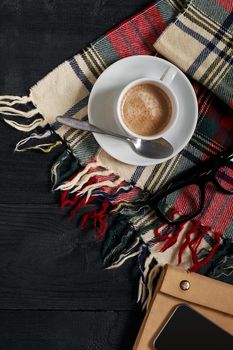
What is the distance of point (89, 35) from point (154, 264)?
1.37 feet

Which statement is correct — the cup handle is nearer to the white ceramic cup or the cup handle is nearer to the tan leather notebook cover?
the white ceramic cup

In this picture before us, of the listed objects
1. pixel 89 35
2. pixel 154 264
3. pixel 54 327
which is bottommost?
pixel 54 327

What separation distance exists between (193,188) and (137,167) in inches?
4.2

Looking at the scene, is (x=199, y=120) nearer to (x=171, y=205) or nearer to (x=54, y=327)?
(x=171, y=205)

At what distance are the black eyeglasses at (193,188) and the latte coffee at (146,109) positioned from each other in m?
0.11

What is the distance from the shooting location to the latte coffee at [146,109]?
2.79ft

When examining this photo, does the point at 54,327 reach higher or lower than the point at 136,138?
lower

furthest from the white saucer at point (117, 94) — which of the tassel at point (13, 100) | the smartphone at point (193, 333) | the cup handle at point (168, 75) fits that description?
the smartphone at point (193, 333)

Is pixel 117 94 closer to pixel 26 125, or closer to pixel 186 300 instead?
pixel 26 125

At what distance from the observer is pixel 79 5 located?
2.97 feet

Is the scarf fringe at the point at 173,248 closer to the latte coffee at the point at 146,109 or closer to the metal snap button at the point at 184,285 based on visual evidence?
the metal snap button at the point at 184,285

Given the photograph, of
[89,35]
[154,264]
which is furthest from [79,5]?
[154,264]

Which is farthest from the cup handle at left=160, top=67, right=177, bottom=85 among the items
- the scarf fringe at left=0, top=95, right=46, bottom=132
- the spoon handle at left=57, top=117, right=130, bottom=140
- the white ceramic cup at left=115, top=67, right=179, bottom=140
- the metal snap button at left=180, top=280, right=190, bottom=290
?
the metal snap button at left=180, top=280, right=190, bottom=290

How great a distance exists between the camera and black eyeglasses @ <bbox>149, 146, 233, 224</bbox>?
901mm
